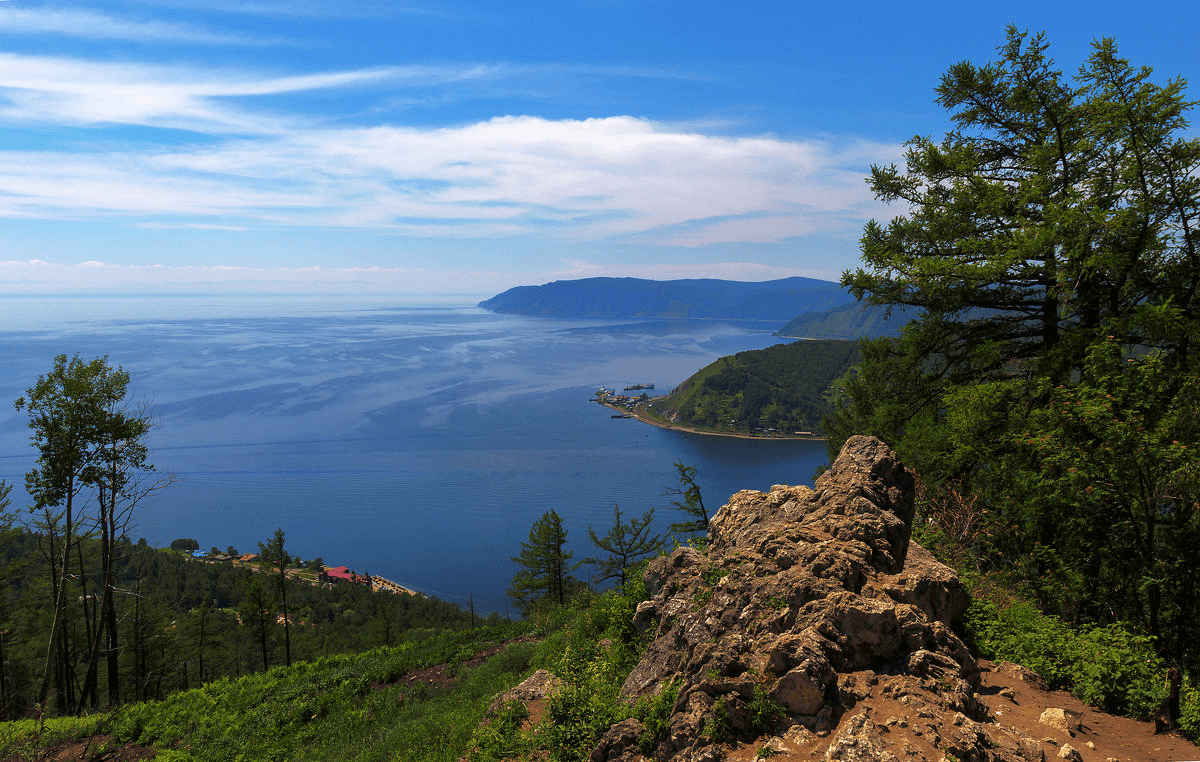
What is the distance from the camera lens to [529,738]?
714cm

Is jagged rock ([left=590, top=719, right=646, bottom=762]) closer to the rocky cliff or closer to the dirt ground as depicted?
the rocky cliff

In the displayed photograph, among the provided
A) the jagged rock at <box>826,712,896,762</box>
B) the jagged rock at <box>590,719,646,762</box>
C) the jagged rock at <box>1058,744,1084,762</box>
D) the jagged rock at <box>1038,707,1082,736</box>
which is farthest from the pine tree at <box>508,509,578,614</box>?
the jagged rock at <box>1058,744,1084,762</box>

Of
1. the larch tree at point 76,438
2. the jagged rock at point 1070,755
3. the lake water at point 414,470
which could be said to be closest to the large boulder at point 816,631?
the jagged rock at point 1070,755

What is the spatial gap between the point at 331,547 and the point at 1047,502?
91.0 m

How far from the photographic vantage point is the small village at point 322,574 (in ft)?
235

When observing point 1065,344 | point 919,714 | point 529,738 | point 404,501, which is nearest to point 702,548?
point 529,738

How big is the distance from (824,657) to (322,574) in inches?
3224

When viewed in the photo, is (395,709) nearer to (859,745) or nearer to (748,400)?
(859,745)

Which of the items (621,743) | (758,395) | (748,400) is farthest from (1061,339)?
(758,395)

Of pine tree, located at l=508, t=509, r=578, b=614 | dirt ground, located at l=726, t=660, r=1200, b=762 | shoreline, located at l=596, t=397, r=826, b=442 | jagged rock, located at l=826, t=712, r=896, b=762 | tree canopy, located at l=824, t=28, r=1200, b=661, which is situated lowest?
shoreline, located at l=596, t=397, r=826, b=442

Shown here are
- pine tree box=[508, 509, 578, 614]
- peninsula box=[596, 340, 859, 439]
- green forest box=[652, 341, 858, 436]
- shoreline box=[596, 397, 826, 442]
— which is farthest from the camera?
green forest box=[652, 341, 858, 436]

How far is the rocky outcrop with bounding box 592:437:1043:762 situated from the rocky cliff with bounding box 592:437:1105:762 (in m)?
0.01

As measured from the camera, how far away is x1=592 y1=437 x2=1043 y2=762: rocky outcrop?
511 centimetres

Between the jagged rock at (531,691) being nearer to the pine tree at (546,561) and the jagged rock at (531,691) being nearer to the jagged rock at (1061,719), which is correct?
the jagged rock at (1061,719)
